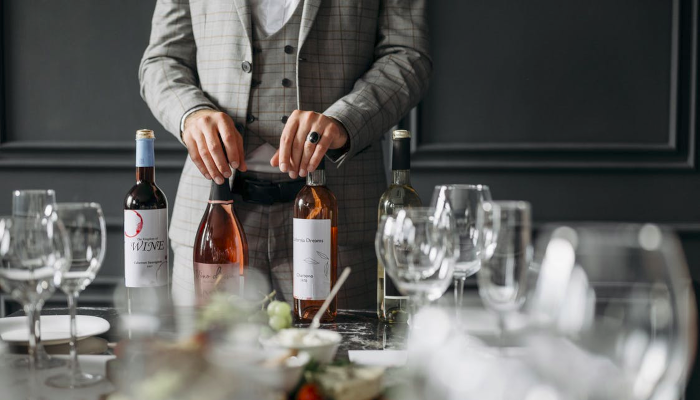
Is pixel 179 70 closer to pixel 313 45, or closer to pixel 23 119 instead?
pixel 313 45

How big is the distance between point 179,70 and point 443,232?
871 mm

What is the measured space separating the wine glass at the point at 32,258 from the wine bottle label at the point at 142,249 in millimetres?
190

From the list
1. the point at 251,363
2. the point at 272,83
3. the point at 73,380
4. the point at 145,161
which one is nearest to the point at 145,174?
the point at 145,161

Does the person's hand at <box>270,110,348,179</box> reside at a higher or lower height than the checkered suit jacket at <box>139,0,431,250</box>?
lower

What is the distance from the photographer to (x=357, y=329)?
916 mm

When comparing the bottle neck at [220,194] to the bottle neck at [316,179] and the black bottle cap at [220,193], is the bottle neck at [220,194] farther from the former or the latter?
the bottle neck at [316,179]

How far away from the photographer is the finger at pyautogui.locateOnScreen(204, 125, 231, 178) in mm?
1036

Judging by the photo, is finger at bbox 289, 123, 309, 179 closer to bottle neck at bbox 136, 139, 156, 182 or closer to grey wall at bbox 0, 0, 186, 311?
bottle neck at bbox 136, 139, 156, 182

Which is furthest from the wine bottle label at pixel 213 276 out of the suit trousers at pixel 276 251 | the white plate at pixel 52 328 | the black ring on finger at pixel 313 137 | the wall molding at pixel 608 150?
the wall molding at pixel 608 150

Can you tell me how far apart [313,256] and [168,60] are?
71 cm

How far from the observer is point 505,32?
2.18m

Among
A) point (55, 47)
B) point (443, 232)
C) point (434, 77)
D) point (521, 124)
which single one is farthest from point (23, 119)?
point (443, 232)

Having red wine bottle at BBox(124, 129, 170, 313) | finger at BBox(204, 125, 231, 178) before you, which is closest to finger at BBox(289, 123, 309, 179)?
finger at BBox(204, 125, 231, 178)

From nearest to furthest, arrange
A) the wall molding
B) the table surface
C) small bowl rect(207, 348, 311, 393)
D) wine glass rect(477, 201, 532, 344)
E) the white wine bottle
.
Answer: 1. small bowl rect(207, 348, 311, 393)
2. wine glass rect(477, 201, 532, 344)
3. the table surface
4. the white wine bottle
5. the wall molding
